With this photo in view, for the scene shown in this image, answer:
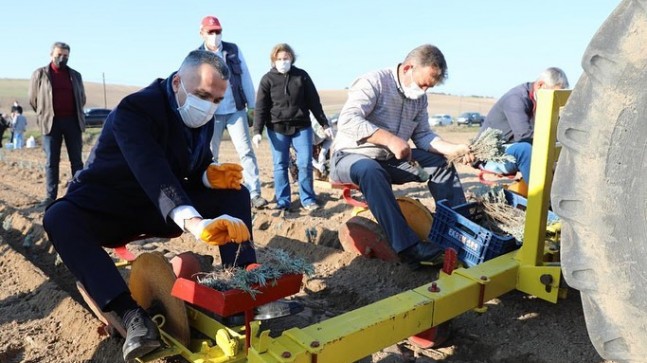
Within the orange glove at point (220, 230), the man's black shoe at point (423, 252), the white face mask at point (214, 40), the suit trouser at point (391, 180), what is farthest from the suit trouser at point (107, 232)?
the white face mask at point (214, 40)

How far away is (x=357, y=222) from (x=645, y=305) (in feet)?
9.48

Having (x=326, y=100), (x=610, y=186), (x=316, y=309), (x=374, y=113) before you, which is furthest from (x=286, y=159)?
(x=326, y=100)

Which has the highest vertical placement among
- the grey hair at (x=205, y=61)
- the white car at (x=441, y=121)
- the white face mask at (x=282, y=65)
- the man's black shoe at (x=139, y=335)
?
the white face mask at (x=282, y=65)

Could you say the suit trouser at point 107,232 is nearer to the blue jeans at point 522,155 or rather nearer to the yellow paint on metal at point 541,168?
the yellow paint on metal at point 541,168

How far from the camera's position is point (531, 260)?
3023 mm

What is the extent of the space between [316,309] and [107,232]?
1397 mm

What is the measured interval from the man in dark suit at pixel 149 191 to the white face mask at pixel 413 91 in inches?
61.3

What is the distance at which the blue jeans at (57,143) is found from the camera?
690cm

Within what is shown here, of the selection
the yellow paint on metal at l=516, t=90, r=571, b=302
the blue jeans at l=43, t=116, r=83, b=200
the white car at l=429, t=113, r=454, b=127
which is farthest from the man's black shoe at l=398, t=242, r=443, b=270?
the white car at l=429, t=113, r=454, b=127

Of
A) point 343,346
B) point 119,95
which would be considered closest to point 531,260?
point 343,346

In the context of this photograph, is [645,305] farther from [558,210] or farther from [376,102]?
[376,102]

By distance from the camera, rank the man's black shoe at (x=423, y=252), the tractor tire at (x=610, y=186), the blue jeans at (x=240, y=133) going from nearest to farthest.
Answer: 1. the tractor tire at (x=610, y=186)
2. the man's black shoe at (x=423, y=252)
3. the blue jeans at (x=240, y=133)

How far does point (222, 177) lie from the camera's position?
135 inches

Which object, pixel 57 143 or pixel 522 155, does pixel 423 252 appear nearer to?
pixel 522 155
